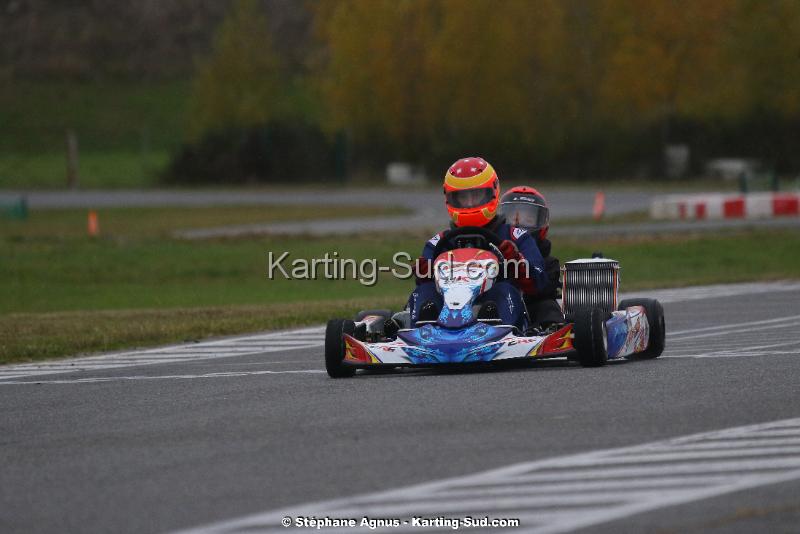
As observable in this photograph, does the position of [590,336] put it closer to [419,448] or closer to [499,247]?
[499,247]

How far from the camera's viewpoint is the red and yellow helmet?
1150 cm

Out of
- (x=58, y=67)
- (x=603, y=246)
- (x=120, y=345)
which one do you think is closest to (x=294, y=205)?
(x=603, y=246)

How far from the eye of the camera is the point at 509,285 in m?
11.1

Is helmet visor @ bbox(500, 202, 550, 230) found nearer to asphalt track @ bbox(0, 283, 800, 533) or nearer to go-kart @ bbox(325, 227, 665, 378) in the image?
go-kart @ bbox(325, 227, 665, 378)

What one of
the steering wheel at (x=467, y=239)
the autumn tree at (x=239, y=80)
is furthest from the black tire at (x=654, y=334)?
the autumn tree at (x=239, y=80)

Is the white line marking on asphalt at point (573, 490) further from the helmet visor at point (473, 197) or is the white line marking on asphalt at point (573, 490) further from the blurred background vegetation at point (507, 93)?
the blurred background vegetation at point (507, 93)

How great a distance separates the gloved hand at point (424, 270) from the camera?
36.8ft

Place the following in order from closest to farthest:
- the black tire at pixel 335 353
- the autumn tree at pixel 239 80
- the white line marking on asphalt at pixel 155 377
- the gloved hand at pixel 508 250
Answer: the black tire at pixel 335 353
the gloved hand at pixel 508 250
the white line marking on asphalt at pixel 155 377
the autumn tree at pixel 239 80

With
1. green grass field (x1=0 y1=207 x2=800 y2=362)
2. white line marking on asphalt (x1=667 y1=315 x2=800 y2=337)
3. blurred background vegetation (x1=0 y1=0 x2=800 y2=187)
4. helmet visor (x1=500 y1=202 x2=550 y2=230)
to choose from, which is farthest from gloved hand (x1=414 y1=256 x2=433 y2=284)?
blurred background vegetation (x1=0 y1=0 x2=800 y2=187)

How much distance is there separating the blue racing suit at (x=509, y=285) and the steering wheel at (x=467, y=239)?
4cm

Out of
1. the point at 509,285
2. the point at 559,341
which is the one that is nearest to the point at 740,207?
the point at 509,285

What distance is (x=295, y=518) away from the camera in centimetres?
609

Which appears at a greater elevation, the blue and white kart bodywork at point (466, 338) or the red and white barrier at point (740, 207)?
the blue and white kart bodywork at point (466, 338)

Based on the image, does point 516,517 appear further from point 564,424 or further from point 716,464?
point 564,424
